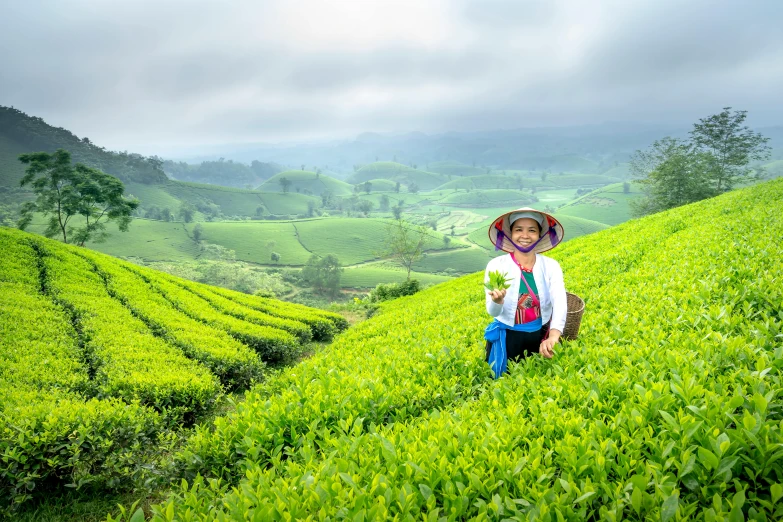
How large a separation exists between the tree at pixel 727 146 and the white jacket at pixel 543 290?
56421 millimetres

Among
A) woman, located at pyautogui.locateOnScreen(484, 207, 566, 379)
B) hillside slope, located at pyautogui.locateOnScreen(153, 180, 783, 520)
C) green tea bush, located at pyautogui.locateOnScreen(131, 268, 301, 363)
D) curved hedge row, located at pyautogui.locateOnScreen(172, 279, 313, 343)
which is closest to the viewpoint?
hillside slope, located at pyautogui.locateOnScreen(153, 180, 783, 520)

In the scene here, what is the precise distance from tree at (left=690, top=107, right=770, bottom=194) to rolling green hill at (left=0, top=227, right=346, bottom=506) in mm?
54949

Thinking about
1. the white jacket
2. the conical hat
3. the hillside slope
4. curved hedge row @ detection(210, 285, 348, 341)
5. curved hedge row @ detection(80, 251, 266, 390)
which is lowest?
curved hedge row @ detection(210, 285, 348, 341)

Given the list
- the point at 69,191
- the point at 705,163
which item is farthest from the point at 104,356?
the point at 705,163

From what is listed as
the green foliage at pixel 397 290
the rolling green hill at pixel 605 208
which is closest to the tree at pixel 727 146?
the green foliage at pixel 397 290

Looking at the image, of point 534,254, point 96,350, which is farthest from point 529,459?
point 96,350

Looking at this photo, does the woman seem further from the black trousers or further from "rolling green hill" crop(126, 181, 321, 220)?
"rolling green hill" crop(126, 181, 321, 220)

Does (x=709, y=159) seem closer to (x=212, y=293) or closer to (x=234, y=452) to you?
(x=212, y=293)

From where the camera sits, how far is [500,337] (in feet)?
15.7

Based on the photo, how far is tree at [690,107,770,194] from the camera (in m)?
47.5

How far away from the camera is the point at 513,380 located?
425cm

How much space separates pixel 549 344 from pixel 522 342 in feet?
1.42

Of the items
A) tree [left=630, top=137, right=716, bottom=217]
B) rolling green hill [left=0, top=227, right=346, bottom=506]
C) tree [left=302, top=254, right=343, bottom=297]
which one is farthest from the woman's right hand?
tree [left=302, top=254, right=343, bottom=297]

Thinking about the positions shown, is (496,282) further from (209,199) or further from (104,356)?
(209,199)
